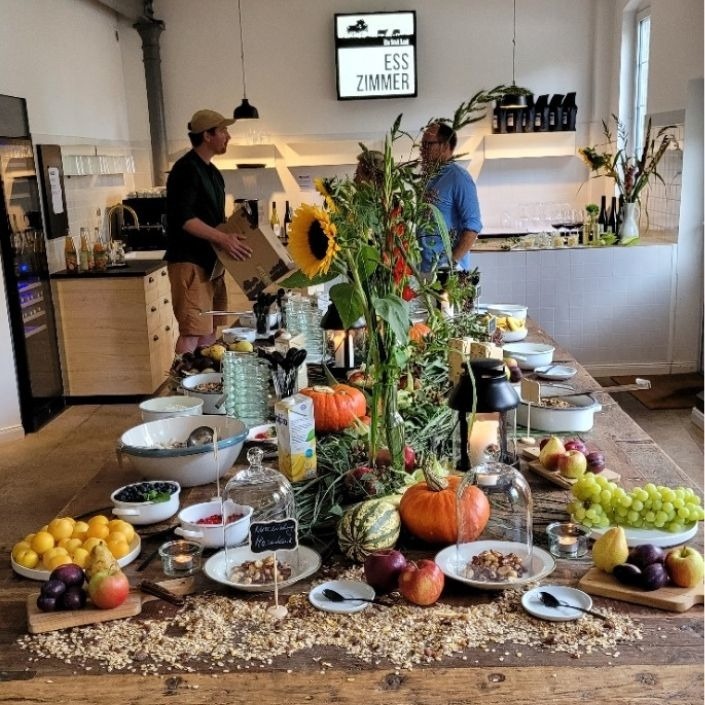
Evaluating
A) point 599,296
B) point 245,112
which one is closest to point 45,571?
point 599,296

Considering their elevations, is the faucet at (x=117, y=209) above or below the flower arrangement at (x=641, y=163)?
below

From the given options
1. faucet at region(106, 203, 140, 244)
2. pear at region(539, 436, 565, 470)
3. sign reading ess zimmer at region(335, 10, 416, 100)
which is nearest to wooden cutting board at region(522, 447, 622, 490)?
pear at region(539, 436, 565, 470)

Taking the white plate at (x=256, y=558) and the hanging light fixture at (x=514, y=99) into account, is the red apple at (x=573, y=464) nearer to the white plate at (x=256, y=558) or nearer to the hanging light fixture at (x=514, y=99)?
the white plate at (x=256, y=558)

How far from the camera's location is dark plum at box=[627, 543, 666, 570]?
160 cm

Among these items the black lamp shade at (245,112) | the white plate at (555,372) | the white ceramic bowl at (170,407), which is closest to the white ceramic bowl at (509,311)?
the white plate at (555,372)

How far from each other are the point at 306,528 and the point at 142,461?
52cm

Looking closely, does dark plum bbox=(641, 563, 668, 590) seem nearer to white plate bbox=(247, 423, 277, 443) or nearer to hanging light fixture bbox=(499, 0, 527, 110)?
white plate bbox=(247, 423, 277, 443)

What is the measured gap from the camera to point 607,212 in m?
7.26

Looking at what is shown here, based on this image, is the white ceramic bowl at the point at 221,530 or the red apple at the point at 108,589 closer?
the red apple at the point at 108,589

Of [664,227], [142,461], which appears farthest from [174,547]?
[664,227]

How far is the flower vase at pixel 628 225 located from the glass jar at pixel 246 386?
14.3 ft

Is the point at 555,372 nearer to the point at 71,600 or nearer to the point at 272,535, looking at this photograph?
the point at 272,535

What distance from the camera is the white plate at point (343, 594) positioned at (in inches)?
61.6

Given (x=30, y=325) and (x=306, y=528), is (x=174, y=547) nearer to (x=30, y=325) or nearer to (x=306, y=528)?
(x=306, y=528)
